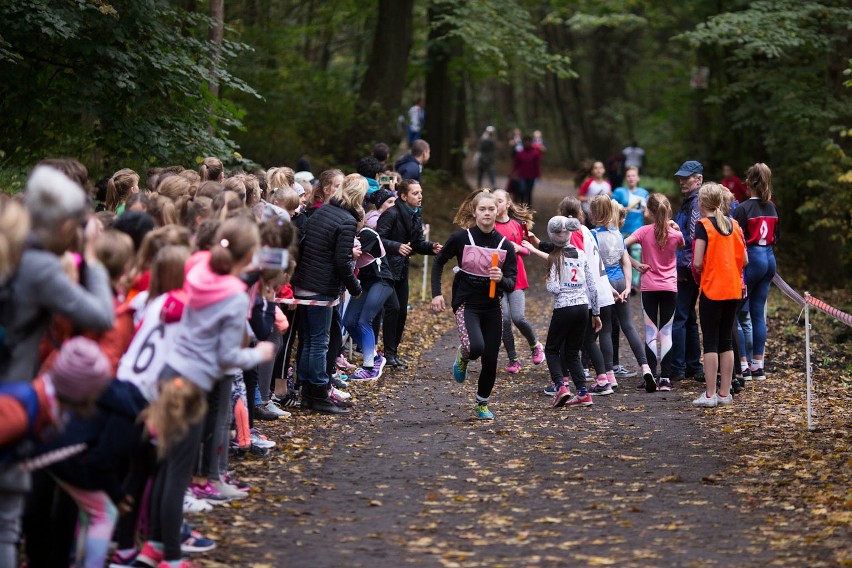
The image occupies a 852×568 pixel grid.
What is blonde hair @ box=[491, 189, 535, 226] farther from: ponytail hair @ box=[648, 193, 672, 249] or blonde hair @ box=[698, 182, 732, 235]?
blonde hair @ box=[698, 182, 732, 235]

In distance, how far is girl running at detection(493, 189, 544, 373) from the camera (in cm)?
1291

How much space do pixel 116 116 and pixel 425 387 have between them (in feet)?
16.5

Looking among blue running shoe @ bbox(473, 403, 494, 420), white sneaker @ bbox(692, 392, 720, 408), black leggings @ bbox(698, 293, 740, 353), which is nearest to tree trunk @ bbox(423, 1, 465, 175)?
white sneaker @ bbox(692, 392, 720, 408)

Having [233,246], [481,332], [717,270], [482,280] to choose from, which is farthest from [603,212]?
[233,246]

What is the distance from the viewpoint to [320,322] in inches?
429

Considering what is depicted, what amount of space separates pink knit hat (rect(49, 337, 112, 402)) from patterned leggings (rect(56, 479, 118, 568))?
1.83ft

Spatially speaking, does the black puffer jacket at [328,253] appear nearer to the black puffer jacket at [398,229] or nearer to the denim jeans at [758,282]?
the black puffer jacket at [398,229]

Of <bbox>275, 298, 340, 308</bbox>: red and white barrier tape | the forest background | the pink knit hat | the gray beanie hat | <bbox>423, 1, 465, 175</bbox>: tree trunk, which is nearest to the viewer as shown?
the pink knit hat

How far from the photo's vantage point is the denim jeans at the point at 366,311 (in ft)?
41.9

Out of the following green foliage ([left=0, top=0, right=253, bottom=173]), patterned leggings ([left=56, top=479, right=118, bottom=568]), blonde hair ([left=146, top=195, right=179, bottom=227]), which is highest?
green foliage ([left=0, top=0, right=253, bottom=173])

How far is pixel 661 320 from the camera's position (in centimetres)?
1283

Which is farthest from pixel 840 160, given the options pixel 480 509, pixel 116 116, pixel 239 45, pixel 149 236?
pixel 149 236

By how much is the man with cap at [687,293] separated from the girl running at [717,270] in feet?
3.96

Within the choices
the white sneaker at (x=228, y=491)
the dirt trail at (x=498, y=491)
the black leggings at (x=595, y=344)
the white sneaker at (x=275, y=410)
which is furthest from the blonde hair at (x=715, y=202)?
the white sneaker at (x=228, y=491)
